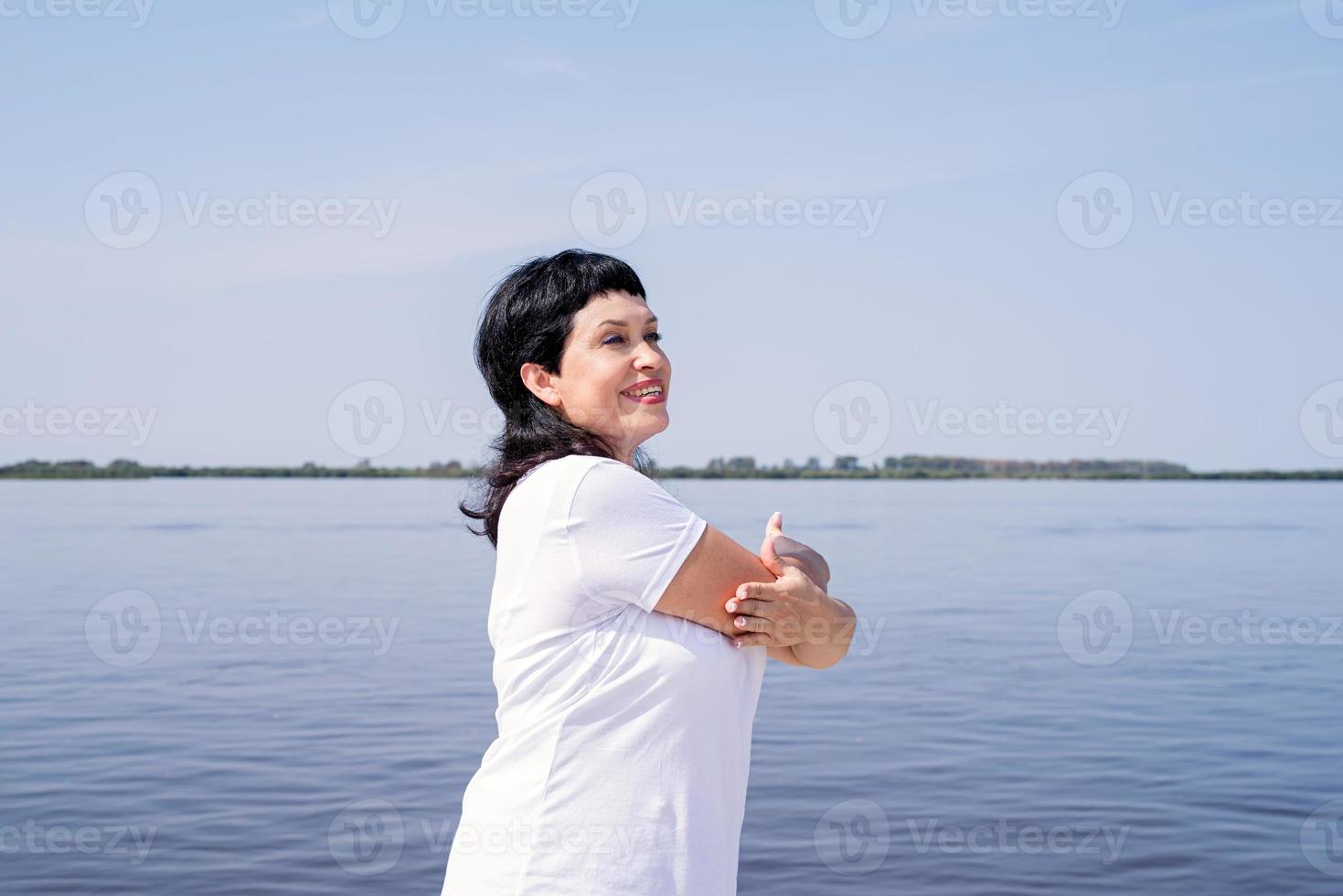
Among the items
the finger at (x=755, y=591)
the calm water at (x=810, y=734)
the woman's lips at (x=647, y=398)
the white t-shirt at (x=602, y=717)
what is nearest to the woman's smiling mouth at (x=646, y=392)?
the woman's lips at (x=647, y=398)

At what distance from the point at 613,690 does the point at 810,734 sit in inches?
302

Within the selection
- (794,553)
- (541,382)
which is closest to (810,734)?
(794,553)

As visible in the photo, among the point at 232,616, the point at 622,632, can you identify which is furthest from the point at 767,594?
the point at 232,616

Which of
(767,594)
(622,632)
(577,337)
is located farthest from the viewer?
(577,337)

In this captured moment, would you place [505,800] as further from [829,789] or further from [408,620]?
[408,620]

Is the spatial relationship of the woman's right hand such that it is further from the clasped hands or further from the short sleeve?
the short sleeve

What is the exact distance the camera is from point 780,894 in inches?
244

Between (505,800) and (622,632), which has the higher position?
(622,632)

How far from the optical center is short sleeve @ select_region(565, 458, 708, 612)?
199 centimetres

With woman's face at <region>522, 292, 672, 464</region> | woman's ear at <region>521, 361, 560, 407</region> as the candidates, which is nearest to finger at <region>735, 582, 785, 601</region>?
woman's face at <region>522, 292, 672, 464</region>

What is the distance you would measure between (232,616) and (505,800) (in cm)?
1444

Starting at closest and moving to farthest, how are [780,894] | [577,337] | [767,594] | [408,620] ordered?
[767,594] < [577,337] < [780,894] < [408,620]

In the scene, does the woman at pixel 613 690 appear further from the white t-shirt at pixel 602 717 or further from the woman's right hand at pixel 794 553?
the woman's right hand at pixel 794 553

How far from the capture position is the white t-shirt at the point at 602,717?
6.43ft
